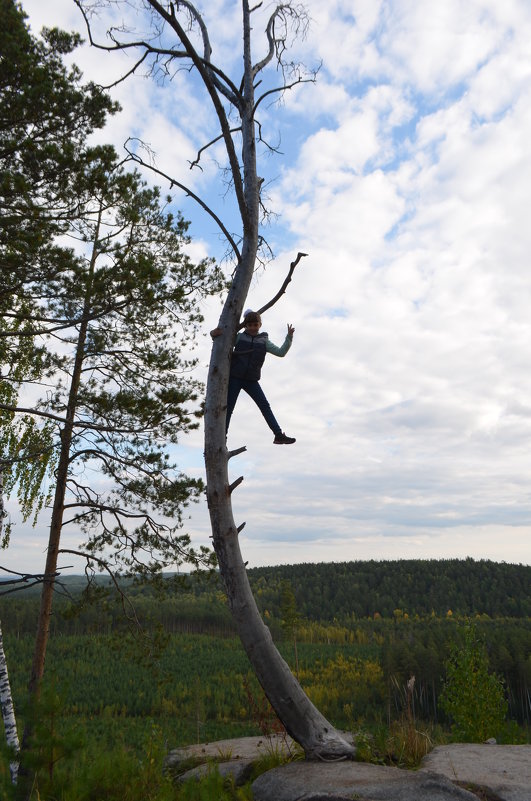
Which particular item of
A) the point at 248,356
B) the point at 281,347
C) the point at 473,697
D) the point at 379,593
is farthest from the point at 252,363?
the point at 379,593

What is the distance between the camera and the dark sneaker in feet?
19.6

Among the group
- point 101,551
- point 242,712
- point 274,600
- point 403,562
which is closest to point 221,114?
point 101,551

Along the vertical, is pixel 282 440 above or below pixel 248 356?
below

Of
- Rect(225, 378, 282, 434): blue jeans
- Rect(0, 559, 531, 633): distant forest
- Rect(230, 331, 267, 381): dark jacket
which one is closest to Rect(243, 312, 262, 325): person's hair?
Rect(230, 331, 267, 381): dark jacket

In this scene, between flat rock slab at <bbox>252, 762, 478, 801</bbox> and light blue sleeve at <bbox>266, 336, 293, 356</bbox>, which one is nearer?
flat rock slab at <bbox>252, 762, 478, 801</bbox>

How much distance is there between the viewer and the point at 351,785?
4.90 m

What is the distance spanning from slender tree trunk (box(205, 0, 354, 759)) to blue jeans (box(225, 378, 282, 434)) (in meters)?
0.28

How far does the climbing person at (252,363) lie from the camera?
5953mm

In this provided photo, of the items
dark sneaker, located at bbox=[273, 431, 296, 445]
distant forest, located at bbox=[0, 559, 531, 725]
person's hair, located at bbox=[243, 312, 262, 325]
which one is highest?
person's hair, located at bbox=[243, 312, 262, 325]

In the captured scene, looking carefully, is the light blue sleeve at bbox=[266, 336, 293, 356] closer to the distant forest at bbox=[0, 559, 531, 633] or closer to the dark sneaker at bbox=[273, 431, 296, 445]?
the dark sneaker at bbox=[273, 431, 296, 445]

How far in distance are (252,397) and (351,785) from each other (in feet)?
12.0

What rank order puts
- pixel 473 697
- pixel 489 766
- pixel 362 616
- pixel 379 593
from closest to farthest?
pixel 489 766, pixel 473 697, pixel 362 616, pixel 379 593

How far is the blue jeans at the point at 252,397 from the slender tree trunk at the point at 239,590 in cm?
28

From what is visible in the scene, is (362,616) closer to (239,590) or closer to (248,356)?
(239,590)
